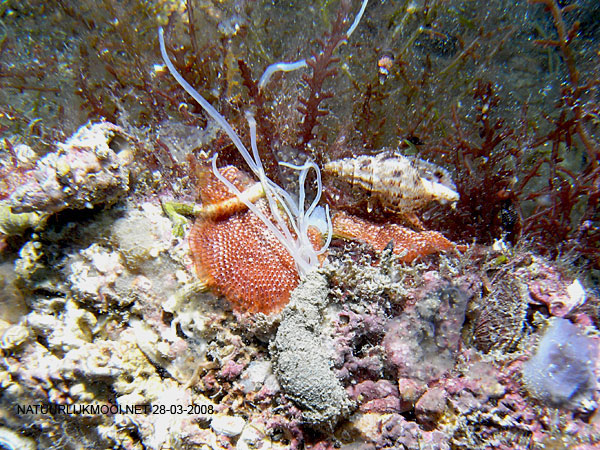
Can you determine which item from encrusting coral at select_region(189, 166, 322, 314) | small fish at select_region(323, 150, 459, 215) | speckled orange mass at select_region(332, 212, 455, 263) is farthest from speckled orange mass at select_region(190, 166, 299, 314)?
small fish at select_region(323, 150, 459, 215)

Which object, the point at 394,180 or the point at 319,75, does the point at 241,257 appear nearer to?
the point at 394,180

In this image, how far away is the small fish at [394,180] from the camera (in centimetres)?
287

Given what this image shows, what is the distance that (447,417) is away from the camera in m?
2.06

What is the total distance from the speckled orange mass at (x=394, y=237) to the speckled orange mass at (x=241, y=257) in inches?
25.1

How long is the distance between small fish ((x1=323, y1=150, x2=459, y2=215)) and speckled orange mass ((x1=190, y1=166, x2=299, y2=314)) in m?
0.87

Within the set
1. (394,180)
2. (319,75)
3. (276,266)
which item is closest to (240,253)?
(276,266)

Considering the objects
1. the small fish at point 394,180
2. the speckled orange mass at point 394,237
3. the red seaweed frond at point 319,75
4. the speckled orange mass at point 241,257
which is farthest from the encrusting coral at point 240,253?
the red seaweed frond at point 319,75

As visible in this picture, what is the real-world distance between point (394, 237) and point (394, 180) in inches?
20.4

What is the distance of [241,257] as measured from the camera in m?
2.58

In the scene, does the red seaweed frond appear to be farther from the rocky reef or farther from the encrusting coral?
the encrusting coral

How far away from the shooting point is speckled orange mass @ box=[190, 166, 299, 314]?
2.47 m

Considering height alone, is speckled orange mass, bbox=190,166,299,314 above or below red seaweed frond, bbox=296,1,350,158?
below

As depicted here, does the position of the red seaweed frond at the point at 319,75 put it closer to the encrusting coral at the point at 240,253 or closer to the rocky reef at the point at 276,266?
the rocky reef at the point at 276,266

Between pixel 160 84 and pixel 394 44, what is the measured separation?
123 inches
